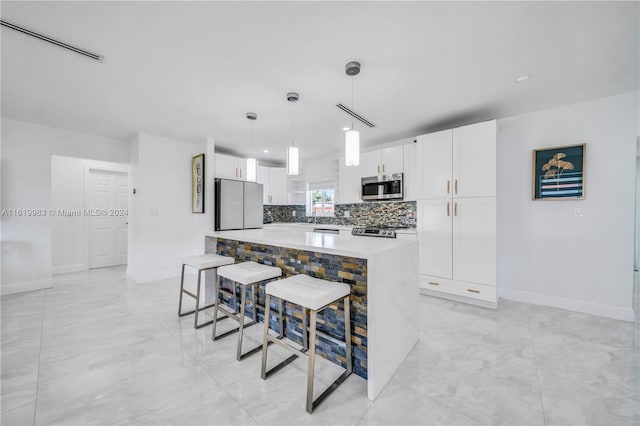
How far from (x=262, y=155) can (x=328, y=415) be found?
493 centimetres

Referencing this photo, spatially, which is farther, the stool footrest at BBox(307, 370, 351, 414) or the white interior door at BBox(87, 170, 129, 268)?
the white interior door at BBox(87, 170, 129, 268)

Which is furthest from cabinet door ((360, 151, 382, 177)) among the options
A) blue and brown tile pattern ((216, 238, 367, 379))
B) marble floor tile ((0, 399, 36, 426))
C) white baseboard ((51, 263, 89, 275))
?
white baseboard ((51, 263, 89, 275))

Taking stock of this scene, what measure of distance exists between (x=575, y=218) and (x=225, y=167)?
5121 millimetres

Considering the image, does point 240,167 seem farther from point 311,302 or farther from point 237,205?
point 311,302

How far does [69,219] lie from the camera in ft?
16.3

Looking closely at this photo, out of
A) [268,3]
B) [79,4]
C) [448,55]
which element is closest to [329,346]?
[268,3]

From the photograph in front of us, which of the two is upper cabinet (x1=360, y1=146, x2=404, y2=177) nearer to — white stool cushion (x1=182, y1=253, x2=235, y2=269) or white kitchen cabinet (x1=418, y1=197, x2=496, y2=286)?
white kitchen cabinet (x1=418, y1=197, x2=496, y2=286)

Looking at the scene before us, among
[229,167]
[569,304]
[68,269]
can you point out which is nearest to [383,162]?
[229,167]

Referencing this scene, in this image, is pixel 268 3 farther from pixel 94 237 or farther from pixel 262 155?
pixel 94 237

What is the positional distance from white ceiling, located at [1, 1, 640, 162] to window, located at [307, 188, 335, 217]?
214 cm

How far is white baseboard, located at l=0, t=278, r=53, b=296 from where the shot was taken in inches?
137

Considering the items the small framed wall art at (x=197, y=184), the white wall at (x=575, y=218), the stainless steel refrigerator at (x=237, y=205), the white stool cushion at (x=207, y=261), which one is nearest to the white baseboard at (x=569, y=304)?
the white wall at (x=575, y=218)

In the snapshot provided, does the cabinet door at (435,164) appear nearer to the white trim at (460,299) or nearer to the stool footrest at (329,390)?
the white trim at (460,299)

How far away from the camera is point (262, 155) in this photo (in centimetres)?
551
